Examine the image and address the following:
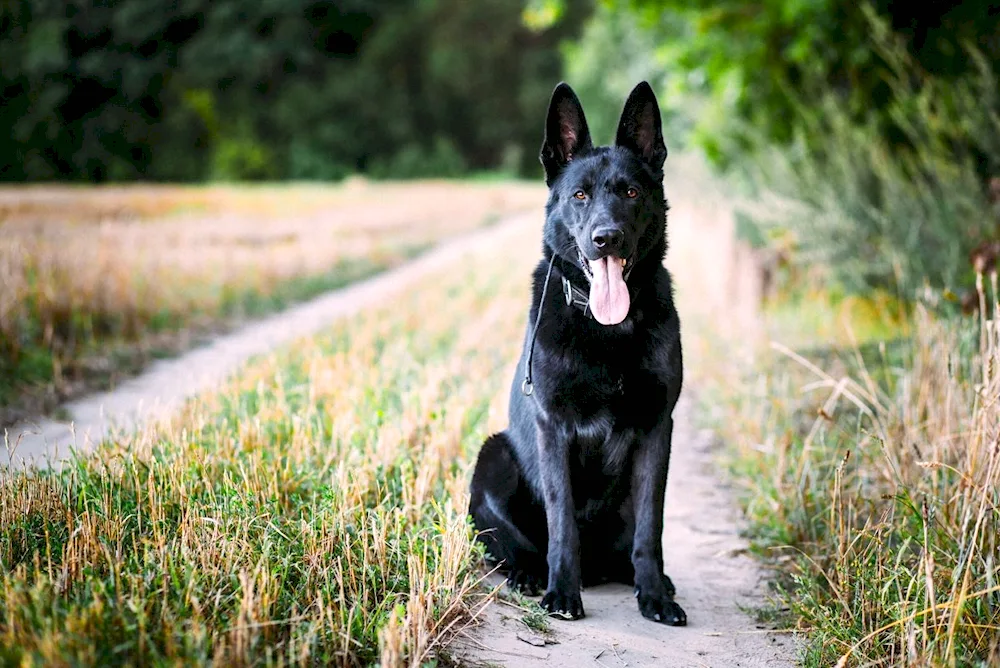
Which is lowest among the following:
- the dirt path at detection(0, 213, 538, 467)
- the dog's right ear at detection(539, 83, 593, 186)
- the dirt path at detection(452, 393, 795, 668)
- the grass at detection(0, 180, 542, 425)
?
the dirt path at detection(452, 393, 795, 668)

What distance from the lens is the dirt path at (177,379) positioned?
191 inches

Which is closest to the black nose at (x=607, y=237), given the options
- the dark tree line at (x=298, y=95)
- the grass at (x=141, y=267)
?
the grass at (x=141, y=267)

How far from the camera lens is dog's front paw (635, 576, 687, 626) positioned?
11.3 ft

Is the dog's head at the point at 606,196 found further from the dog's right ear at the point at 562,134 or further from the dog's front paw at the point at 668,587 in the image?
the dog's front paw at the point at 668,587

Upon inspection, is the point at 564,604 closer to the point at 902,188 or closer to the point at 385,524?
the point at 385,524

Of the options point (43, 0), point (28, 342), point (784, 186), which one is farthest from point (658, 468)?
point (43, 0)

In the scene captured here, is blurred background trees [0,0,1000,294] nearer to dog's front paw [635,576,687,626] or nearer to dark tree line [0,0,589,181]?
dark tree line [0,0,589,181]

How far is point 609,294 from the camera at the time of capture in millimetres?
3451

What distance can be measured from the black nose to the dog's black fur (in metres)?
0.02

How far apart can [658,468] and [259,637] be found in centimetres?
152

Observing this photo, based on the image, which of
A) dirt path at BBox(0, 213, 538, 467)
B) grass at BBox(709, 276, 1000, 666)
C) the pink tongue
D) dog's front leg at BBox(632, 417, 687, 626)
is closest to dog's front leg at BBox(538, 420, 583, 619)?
dog's front leg at BBox(632, 417, 687, 626)

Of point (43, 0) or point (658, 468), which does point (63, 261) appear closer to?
point (43, 0)

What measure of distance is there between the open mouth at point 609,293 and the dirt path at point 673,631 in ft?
3.63

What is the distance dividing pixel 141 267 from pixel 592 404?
8.09 metres
